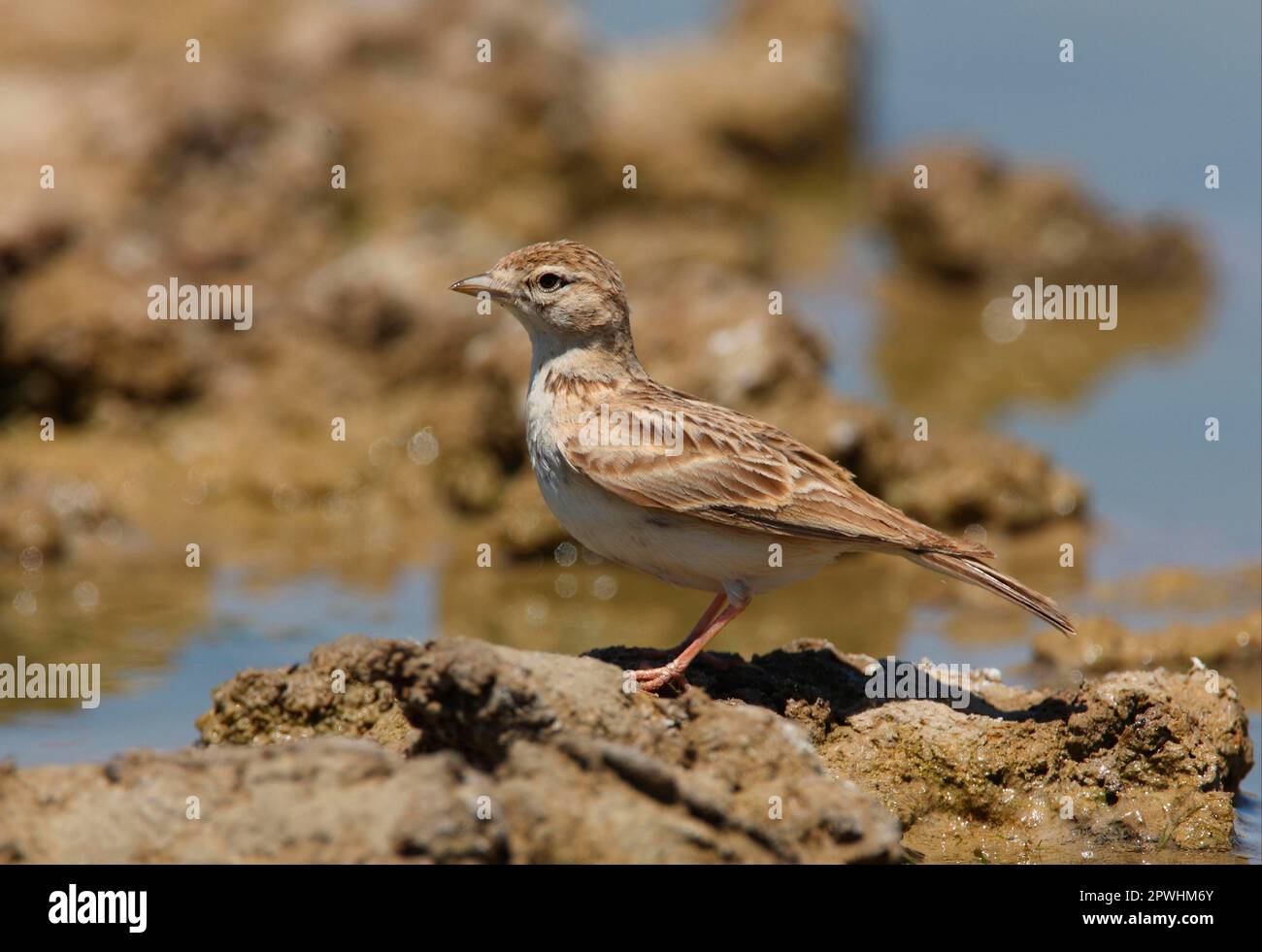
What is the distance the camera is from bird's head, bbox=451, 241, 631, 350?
7902mm

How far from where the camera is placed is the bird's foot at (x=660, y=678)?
22.3 ft

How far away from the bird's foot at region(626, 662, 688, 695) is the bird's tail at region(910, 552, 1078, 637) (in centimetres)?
113

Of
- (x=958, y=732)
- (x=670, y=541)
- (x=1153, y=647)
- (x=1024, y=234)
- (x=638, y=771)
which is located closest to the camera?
(x=638, y=771)

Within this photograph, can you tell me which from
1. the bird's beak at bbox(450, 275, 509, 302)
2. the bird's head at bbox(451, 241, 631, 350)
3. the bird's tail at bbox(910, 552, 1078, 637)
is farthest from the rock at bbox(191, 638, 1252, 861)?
the bird's beak at bbox(450, 275, 509, 302)

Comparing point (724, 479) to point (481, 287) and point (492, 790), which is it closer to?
point (481, 287)

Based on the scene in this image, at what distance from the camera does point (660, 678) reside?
6.84 metres

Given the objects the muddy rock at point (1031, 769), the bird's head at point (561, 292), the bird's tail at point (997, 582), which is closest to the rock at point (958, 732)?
the muddy rock at point (1031, 769)

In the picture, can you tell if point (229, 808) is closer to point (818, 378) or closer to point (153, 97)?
point (818, 378)

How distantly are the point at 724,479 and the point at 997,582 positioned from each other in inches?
46.4

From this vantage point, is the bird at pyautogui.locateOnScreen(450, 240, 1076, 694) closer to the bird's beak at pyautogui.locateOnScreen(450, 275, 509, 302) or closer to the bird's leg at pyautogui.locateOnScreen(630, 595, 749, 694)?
the bird's leg at pyautogui.locateOnScreen(630, 595, 749, 694)

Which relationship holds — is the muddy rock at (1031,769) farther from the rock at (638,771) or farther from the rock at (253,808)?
the rock at (253,808)

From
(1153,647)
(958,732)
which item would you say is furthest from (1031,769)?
(1153,647)

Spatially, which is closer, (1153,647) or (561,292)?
(561,292)
